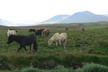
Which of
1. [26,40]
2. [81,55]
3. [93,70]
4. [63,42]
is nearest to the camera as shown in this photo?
[93,70]

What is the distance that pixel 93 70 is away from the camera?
12844mm

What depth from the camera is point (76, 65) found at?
18062mm

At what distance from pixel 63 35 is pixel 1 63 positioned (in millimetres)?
12637

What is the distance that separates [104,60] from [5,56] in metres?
8.35

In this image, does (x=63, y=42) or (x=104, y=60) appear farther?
(x=63, y=42)

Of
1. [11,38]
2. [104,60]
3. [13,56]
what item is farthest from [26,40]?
[104,60]

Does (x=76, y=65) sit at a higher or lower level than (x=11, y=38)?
lower

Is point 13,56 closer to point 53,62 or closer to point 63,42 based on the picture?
point 53,62

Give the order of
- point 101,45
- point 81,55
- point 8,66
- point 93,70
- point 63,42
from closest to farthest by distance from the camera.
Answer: point 93,70 < point 8,66 < point 81,55 < point 101,45 < point 63,42

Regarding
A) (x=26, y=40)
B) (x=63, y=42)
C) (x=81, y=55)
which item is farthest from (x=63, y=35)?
(x=81, y=55)

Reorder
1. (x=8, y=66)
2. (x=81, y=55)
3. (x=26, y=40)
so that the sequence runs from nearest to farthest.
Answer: (x=8, y=66)
(x=81, y=55)
(x=26, y=40)

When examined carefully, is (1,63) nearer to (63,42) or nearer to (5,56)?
(5,56)

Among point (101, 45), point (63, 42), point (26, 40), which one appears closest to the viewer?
point (26, 40)

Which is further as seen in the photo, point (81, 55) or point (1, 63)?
point (81, 55)
